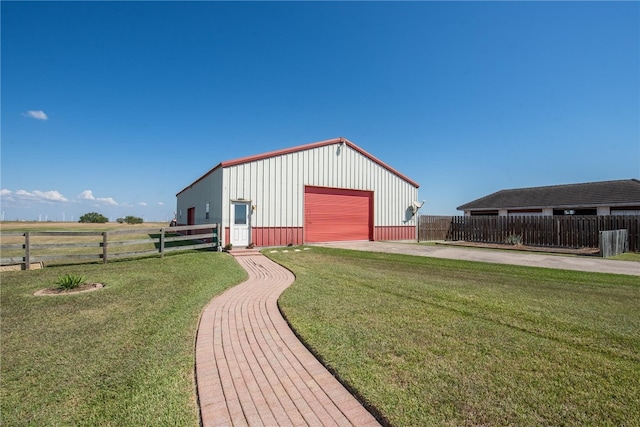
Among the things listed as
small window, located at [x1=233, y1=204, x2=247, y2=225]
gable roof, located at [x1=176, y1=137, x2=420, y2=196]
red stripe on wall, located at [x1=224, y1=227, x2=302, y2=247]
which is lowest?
red stripe on wall, located at [x1=224, y1=227, x2=302, y2=247]

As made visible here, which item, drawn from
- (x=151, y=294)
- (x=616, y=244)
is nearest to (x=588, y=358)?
(x=151, y=294)

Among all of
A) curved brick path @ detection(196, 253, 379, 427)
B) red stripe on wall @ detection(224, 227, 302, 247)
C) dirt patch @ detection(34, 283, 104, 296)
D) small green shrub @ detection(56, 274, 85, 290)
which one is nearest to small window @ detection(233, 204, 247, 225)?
red stripe on wall @ detection(224, 227, 302, 247)

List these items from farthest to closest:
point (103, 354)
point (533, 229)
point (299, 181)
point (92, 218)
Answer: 1. point (92, 218)
2. point (533, 229)
3. point (299, 181)
4. point (103, 354)

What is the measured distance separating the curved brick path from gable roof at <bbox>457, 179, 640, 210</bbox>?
25.7 meters

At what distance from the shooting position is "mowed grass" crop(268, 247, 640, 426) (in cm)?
233

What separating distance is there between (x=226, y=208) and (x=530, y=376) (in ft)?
41.7

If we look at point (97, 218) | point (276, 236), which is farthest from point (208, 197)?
point (97, 218)

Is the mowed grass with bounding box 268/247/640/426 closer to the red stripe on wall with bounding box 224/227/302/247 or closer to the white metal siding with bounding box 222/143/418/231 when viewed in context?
the red stripe on wall with bounding box 224/227/302/247

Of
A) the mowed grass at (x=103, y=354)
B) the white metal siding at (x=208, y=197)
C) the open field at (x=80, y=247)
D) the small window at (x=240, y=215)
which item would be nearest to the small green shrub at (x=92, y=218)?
the open field at (x=80, y=247)

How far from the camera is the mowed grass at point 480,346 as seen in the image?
7.64 feet

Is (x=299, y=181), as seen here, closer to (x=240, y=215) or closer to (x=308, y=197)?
(x=308, y=197)

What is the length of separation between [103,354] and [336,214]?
14.5 m

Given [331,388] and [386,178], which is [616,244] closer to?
[386,178]

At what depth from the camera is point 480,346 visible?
11.2 ft
